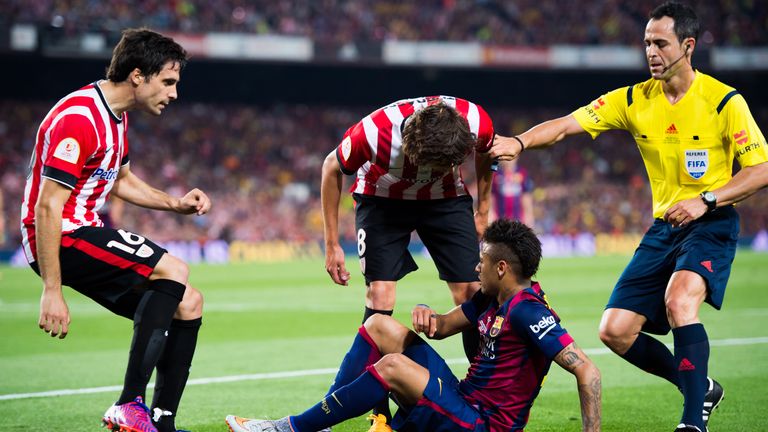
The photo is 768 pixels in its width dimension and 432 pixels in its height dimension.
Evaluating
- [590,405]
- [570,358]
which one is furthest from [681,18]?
[590,405]

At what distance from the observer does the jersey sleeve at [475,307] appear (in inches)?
196

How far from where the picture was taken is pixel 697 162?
5.55 meters

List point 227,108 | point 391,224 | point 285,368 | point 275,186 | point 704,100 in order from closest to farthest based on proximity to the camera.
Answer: point 704,100 → point 391,224 → point 285,368 → point 275,186 → point 227,108

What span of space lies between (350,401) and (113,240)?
60.6 inches

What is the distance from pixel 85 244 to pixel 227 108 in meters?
28.9

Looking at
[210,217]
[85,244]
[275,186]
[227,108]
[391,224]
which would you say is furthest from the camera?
[227,108]

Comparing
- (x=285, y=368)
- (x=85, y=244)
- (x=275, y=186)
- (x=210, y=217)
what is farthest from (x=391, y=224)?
(x=275, y=186)

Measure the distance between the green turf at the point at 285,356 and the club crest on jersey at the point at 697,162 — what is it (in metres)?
1.52

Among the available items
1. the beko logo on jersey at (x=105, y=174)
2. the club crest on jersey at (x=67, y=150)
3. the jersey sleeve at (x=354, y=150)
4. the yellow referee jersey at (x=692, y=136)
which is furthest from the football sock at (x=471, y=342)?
the club crest on jersey at (x=67, y=150)

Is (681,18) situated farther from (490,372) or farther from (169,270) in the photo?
(169,270)

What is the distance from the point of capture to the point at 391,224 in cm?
613

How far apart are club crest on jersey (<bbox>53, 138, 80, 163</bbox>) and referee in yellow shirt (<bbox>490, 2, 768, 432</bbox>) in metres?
2.31

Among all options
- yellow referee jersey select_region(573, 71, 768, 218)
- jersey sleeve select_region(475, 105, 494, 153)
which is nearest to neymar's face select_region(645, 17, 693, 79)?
yellow referee jersey select_region(573, 71, 768, 218)

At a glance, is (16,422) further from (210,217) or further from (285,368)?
(210,217)
